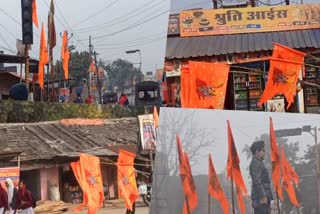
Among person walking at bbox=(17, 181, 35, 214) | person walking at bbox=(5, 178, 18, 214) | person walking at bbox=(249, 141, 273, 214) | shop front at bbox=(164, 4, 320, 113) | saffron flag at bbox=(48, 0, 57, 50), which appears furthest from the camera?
saffron flag at bbox=(48, 0, 57, 50)

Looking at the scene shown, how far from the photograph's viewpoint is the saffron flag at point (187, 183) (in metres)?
4.33

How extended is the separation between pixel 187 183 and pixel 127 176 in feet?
17.4

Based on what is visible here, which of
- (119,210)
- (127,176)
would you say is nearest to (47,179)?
(119,210)

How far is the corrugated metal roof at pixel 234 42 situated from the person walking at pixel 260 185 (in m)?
1.16

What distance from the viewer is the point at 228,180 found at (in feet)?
14.3

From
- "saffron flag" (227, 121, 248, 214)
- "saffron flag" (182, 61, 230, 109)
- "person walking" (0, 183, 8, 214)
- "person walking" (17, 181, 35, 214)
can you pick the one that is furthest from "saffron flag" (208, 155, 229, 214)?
"person walking" (0, 183, 8, 214)

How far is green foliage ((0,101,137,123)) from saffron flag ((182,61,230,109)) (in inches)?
428

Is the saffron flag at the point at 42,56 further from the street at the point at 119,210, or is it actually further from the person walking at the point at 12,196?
the person walking at the point at 12,196

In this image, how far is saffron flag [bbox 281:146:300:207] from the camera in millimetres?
4359

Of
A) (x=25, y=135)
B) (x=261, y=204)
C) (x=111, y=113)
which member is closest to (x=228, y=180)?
(x=261, y=204)

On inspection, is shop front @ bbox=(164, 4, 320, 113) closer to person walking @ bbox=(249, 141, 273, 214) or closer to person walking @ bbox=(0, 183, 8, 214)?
person walking @ bbox=(249, 141, 273, 214)

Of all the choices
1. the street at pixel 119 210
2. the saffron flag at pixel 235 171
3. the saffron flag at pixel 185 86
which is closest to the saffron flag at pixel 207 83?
the saffron flag at pixel 185 86

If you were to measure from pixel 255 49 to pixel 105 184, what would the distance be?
12973 mm

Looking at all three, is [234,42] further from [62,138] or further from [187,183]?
[62,138]
